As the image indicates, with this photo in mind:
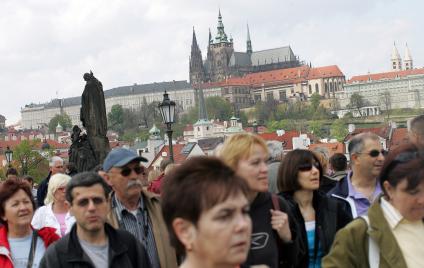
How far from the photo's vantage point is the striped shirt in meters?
4.36

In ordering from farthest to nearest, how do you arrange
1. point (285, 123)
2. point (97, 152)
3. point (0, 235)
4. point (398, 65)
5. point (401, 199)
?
point (398, 65), point (285, 123), point (97, 152), point (0, 235), point (401, 199)

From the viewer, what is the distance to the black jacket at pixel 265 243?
12.6 ft

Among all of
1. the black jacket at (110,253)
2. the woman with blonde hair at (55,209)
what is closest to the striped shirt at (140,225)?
the black jacket at (110,253)

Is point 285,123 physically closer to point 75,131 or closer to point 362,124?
point 362,124

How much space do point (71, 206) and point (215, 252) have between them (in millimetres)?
1743

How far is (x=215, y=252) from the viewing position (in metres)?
2.44

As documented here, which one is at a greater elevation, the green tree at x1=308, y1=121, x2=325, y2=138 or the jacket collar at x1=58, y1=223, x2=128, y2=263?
the jacket collar at x1=58, y1=223, x2=128, y2=263

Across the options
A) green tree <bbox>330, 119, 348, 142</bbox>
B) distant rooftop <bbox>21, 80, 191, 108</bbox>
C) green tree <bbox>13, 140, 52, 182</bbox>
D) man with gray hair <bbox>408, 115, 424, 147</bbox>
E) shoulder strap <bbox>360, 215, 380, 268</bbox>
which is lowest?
green tree <bbox>330, 119, 348, 142</bbox>

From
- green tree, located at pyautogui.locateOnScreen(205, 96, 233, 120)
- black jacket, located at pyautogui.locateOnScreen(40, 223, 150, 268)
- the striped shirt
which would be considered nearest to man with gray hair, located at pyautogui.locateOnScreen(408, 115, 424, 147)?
the striped shirt

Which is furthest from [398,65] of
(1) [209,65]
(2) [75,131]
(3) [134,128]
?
(2) [75,131]

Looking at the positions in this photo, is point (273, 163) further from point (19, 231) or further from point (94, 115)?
point (94, 115)

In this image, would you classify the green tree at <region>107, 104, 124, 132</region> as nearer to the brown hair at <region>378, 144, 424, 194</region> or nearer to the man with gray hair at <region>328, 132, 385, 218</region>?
the man with gray hair at <region>328, 132, 385, 218</region>

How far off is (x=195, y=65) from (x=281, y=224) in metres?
162

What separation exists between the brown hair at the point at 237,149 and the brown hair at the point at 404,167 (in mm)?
676
